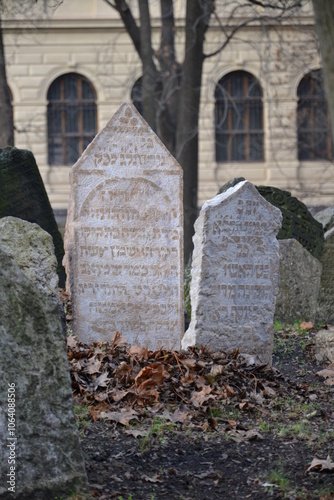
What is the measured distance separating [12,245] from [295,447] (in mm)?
2331

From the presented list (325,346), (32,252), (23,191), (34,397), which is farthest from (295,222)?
(34,397)

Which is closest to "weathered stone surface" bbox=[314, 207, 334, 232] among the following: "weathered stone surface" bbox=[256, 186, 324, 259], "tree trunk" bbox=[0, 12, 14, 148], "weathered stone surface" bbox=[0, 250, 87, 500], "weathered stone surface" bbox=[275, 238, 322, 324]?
"weathered stone surface" bbox=[256, 186, 324, 259]

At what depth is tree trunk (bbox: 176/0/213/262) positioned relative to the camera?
1706 centimetres

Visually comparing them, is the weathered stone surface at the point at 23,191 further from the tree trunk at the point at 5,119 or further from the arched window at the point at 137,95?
the arched window at the point at 137,95

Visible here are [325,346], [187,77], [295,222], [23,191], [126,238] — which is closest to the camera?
[126,238]

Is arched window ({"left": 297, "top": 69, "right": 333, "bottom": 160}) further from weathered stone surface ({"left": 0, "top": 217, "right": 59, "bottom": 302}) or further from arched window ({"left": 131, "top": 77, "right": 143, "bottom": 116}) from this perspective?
weathered stone surface ({"left": 0, "top": 217, "right": 59, "bottom": 302})

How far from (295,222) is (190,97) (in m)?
5.26

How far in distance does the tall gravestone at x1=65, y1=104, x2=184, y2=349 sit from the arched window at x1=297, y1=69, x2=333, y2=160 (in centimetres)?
1834

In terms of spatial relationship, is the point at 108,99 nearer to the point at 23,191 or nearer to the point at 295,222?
the point at 295,222

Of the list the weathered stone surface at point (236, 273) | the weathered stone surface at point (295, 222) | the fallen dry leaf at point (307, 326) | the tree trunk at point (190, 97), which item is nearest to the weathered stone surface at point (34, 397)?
the weathered stone surface at point (236, 273)

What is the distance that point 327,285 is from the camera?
10938mm

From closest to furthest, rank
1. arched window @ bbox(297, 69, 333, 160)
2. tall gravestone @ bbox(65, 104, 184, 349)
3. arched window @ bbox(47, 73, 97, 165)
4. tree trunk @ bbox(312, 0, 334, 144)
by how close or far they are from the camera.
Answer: tree trunk @ bbox(312, 0, 334, 144) < tall gravestone @ bbox(65, 104, 184, 349) < arched window @ bbox(297, 69, 333, 160) < arched window @ bbox(47, 73, 97, 165)

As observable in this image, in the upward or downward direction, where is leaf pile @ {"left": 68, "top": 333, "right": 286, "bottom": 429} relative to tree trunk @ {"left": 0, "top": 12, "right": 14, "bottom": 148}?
downward

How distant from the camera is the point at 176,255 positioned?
8836 millimetres
